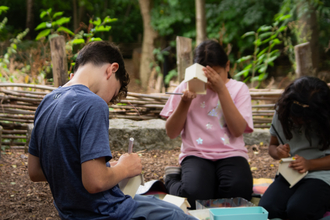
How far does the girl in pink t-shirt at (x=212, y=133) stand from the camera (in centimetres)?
206

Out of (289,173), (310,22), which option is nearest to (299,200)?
(289,173)

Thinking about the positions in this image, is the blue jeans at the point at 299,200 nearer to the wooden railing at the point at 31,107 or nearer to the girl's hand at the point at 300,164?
the girl's hand at the point at 300,164

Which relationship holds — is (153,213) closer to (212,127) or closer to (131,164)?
(131,164)

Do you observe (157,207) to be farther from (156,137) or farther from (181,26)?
(181,26)

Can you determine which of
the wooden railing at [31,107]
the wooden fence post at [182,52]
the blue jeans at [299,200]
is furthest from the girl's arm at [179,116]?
the wooden fence post at [182,52]

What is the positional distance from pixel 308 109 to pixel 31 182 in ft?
7.17

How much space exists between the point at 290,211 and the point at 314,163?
35 centimetres

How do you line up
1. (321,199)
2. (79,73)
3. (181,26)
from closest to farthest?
(79,73) → (321,199) → (181,26)

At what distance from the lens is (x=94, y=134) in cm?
107

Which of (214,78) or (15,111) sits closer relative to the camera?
(214,78)

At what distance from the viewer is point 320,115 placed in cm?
198

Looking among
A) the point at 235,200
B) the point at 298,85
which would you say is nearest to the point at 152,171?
the point at 235,200

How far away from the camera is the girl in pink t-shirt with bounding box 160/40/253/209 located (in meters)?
2.06

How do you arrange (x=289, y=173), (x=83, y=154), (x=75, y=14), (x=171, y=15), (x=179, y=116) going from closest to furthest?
(x=83, y=154), (x=289, y=173), (x=179, y=116), (x=171, y=15), (x=75, y=14)
